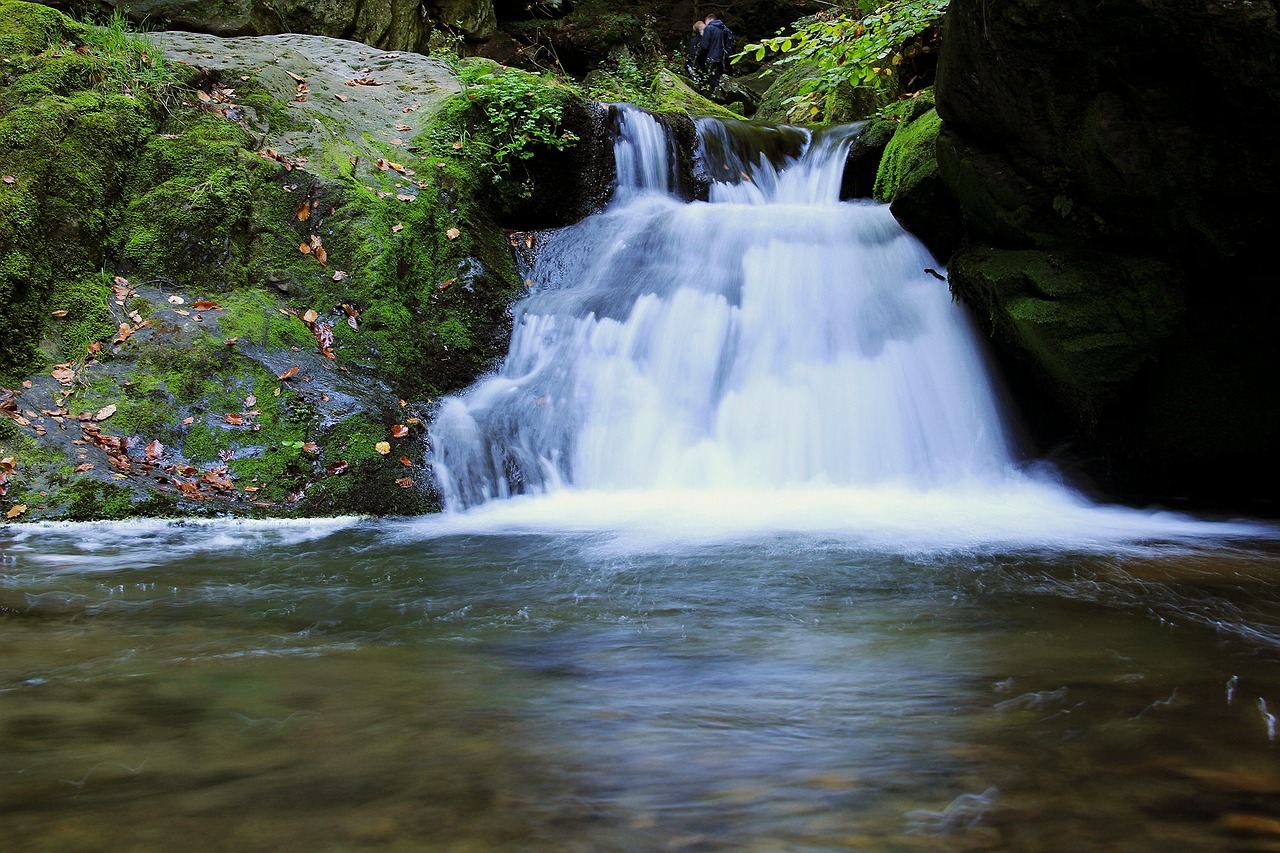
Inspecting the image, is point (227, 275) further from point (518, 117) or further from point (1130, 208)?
point (1130, 208)

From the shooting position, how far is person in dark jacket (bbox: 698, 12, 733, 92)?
639 inches

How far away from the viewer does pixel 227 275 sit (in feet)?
22.0

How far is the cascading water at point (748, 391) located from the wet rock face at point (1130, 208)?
0.68 meters

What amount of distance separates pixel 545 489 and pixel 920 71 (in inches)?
276

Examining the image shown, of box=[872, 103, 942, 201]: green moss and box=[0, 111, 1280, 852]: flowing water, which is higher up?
box=[872, 103, 942, 201]: green moss

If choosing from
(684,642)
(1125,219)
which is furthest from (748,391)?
(684,642)

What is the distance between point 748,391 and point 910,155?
2.72 m

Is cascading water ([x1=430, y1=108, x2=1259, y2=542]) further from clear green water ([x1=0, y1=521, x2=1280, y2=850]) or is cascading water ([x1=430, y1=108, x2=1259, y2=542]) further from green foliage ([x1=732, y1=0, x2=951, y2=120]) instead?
clear green water ([x1=0, y1=521, x2=1280, y2=850])

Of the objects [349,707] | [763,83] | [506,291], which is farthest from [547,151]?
[763,83]

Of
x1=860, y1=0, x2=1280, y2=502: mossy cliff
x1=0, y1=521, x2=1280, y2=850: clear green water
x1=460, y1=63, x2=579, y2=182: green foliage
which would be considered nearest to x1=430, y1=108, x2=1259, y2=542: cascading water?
x1=860, y1=0, x2=1280, y2=502: mossy cliff

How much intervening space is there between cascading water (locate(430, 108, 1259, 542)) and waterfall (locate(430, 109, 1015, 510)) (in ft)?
0.05

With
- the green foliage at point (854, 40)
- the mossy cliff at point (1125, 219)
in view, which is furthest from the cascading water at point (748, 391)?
the green foliage at point (854, 40)

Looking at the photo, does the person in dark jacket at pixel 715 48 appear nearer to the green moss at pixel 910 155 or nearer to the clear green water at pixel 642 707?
the green moss at pixel 910 155

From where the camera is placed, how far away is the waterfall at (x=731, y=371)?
648 cm
